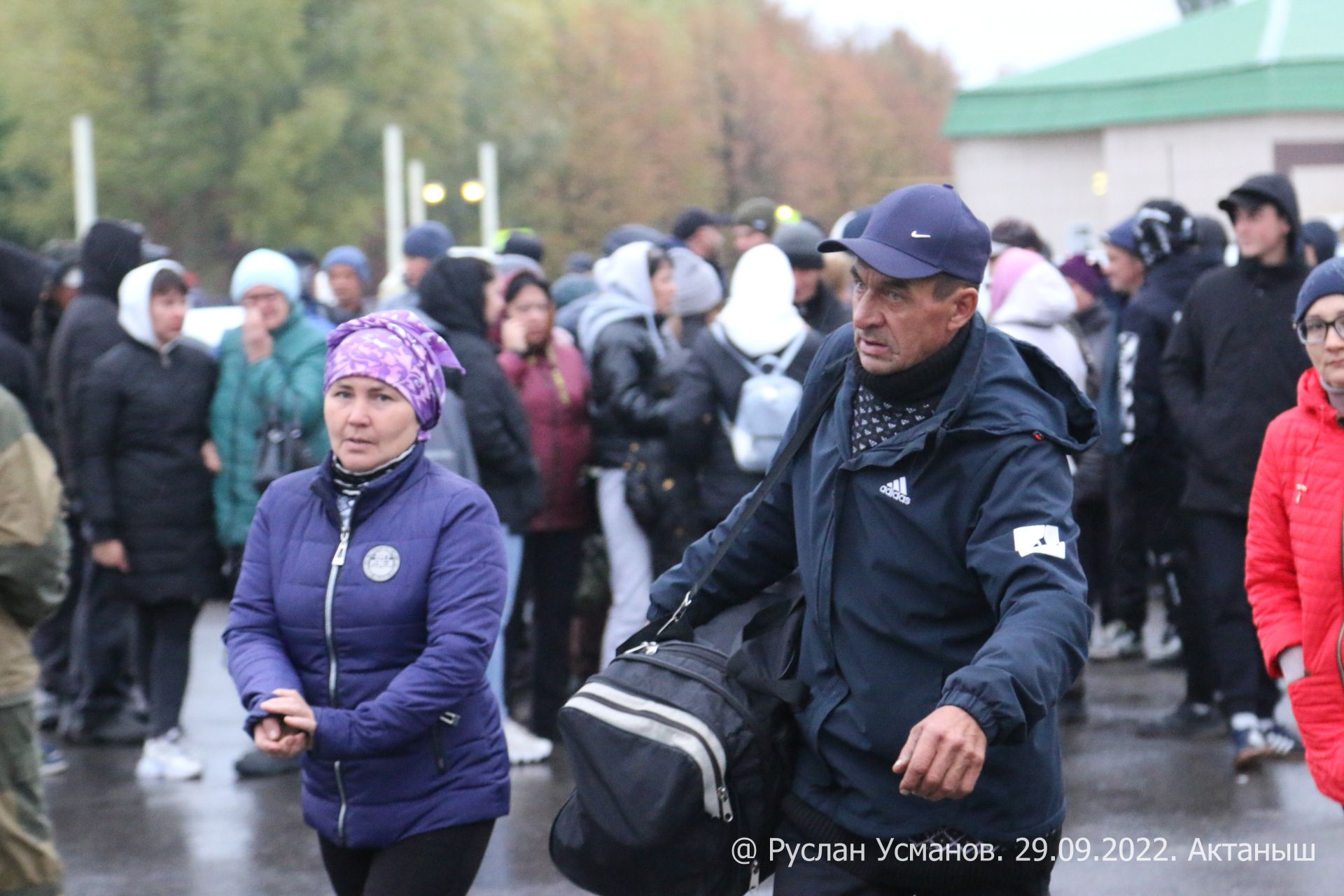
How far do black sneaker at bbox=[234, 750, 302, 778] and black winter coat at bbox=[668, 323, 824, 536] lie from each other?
2283 mm

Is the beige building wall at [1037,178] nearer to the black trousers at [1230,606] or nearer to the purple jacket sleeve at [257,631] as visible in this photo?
the black trousers at [1230,606]

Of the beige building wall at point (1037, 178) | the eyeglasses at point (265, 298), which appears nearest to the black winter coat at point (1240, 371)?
the eyeglasses at point (265, 298)

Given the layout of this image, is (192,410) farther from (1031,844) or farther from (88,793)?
(1031,844)

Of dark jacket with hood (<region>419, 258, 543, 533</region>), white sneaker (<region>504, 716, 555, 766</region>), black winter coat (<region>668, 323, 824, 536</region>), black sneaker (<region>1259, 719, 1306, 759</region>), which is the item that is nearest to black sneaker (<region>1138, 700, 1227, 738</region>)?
black sneaker (<region>1259, 719, 1306, 759</region>)

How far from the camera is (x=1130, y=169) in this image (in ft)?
133

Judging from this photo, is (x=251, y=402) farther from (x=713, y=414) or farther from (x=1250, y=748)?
(x=1250, y=748)

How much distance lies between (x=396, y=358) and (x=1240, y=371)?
4520 millimetres

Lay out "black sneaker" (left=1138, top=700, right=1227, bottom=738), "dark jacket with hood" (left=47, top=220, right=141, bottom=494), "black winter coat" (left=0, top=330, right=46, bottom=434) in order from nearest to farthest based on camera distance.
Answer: "black winter coat" (left=0, top=330, right=46, bottom=434) < "black sneaker" (left=1138, top=700, right=1227, bottom=738) < "dark jacket with hood" (left=47, top=220, right=141, bottom=494)

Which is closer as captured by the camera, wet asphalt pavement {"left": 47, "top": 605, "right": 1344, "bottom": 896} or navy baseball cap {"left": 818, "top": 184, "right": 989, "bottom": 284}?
navy baseball cap {"left": 818, "top": 184, "right": 989, "bottom": 284}

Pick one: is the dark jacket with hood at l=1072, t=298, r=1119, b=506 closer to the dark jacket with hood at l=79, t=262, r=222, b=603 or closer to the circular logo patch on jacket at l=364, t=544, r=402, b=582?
the dark jacket with hood at l=79, t=262, r=222, b=603

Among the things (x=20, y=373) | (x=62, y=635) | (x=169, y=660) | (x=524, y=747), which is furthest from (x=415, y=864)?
(x=62, y=635)

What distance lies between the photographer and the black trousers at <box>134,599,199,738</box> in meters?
8.37

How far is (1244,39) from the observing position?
3944 centimetres

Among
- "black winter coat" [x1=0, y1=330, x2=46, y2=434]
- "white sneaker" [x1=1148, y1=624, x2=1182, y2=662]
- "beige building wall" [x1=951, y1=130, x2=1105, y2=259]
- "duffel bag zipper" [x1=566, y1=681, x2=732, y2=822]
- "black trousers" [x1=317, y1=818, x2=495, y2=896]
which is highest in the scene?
"beige building wall" [x1=951, y1=130, x2=1105, y2=259]
